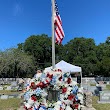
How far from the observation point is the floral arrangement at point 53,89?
312 inches

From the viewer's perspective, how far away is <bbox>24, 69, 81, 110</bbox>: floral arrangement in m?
7.92

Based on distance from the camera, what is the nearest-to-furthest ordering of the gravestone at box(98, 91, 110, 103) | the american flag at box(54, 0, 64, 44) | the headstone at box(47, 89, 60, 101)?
1. the headstone at box(47, 89, 60, 101)
2. the american flag at box(54, 0, 64, 44)
3. the gravestone at box(98, 91, 110, 103)

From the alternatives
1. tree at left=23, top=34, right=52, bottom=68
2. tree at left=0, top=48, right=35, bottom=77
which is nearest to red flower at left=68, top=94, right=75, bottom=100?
tree at left=0, top=48, right=35, bottom=77

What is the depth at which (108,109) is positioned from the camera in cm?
1449

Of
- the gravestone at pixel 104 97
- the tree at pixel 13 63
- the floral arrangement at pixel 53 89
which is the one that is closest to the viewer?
the floral arrangement at pixel 53 89

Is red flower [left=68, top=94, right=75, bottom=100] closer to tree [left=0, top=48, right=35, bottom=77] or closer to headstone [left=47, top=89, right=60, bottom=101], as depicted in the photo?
headstone [left=47, top=89, right=60, bottom=101]

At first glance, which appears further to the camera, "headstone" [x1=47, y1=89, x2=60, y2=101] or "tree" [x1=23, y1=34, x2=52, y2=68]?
"tree" [x1=23, y1=34, x2=52, y2=68]

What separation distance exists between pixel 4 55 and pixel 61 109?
4397 cm

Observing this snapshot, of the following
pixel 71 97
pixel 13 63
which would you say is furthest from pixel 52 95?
pixel 13 63

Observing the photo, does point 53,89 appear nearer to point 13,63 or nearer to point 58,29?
point 58,29

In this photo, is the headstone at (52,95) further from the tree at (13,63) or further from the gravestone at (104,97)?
the tree at (13,63)

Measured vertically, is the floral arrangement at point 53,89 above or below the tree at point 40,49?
below

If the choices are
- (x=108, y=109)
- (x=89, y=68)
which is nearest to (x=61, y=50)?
(x=89, y=68)

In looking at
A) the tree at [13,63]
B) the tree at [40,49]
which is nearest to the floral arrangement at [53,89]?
the tree at [13,63]
